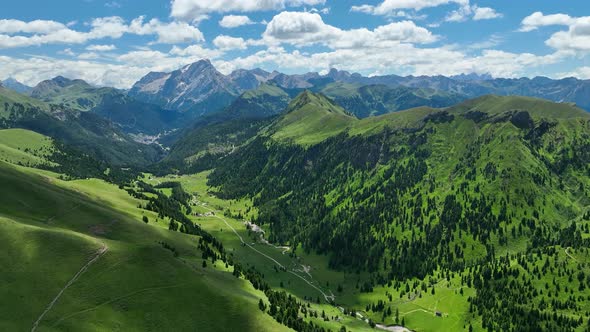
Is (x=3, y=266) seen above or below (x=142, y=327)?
above

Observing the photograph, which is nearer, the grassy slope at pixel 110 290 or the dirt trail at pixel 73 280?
the dirt trail at pixel 73 280

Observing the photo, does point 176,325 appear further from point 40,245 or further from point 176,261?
point 40,245

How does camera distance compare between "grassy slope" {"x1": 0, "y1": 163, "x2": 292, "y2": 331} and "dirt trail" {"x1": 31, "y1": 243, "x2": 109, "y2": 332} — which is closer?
"dirt trail" {"x1": 31, "y1": 243, "x2": 109, "y2": 332}

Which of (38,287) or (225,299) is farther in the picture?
(225,299)

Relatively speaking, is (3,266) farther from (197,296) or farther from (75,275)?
(197,296)

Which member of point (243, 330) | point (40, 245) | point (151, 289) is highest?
point (40, 245)

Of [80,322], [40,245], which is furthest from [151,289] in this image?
[40,245]

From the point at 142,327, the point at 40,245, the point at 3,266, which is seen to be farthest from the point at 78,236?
the point at 142,327

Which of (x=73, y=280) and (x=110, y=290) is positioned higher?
(x=73, y=280)

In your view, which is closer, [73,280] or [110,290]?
[110,290]

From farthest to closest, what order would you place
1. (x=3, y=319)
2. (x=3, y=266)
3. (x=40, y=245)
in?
1. (x=40, y=245)
2. (x=3, y=266)
3. (x=3, y=319)

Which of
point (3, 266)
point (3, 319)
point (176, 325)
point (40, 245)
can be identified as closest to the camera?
point (3, 319)
